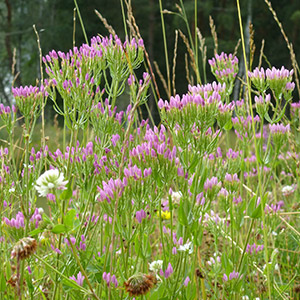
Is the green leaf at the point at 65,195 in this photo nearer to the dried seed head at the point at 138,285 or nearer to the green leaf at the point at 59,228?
the green leaf at the point at 59,228

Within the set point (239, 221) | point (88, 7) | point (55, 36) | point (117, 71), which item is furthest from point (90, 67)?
point (88, 7)

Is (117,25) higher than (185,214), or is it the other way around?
(185,214)

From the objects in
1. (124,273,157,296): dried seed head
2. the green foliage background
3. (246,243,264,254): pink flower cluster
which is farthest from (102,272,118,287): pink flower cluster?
the green foliage background

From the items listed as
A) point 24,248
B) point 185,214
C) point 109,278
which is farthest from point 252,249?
point 24,248

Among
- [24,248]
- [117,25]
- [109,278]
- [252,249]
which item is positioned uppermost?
[24,248]

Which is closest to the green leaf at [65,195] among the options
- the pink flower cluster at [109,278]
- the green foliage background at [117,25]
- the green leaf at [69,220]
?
the green leaf at [69,220]

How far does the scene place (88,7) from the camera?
21.8 meters

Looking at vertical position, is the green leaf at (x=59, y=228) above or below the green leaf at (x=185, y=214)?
above

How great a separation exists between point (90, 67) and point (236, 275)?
0.77 metres

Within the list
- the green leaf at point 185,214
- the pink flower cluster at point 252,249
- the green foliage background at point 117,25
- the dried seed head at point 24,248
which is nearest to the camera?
the dried seed head at point 24,248

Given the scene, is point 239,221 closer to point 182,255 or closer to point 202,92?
point 182,255

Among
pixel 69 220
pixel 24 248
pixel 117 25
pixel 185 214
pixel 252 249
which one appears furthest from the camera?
pixel 117 25

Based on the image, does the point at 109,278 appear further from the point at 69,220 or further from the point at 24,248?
the point at 24,248

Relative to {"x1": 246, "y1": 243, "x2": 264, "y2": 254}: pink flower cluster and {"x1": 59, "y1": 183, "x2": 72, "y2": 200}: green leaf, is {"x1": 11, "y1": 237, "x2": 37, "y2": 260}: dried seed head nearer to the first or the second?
{"x1": 59, "y1": 183, "x2": 72, "y2": 200}: green leaf
